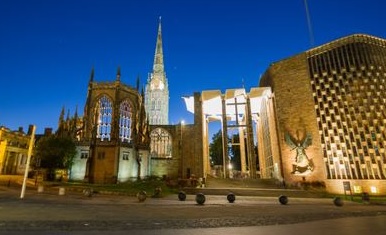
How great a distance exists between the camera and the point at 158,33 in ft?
354

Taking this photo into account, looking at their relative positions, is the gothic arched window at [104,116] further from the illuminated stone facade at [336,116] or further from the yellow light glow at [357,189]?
the yellow light glow at [357,189]

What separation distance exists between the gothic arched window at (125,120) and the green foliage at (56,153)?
711 centimetres

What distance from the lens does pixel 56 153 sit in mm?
29734

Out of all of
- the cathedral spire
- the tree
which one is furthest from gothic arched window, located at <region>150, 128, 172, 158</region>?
the cathedral spire

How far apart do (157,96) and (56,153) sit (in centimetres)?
5665

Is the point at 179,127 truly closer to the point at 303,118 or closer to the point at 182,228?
the point at 303,118

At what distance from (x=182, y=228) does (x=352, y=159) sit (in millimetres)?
24895

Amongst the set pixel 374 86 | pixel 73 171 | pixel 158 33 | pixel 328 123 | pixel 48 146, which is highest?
pixel 158 33

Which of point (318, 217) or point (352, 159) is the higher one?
point (352, 159)

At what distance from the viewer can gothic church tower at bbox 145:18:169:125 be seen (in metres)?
81.9

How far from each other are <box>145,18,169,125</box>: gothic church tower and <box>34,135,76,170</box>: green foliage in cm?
4865

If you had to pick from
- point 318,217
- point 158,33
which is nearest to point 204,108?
point 318,217

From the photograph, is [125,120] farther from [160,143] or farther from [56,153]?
[56,153]

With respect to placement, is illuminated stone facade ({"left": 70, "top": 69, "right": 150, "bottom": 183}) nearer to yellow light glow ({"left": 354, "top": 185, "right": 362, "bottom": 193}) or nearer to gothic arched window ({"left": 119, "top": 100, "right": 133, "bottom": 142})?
gothic arched window ({"left": 119, "top": 100, "right": 133, "bottom": 142})
